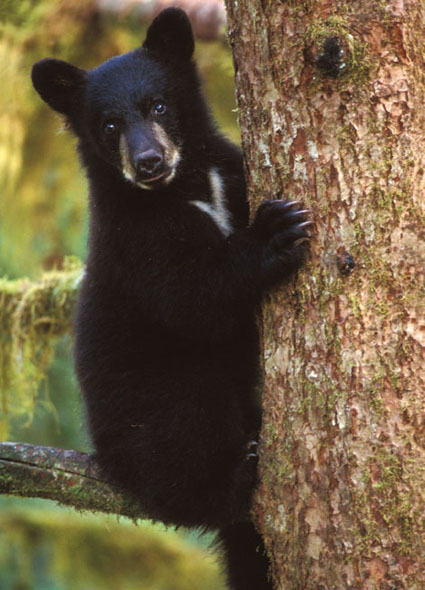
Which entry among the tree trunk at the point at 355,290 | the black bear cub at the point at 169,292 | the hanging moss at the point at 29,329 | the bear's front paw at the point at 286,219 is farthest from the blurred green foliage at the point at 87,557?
the bear's front paw at the point at 286,219

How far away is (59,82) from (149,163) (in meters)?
0.85

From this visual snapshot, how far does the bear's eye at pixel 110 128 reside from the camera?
12.5 feet

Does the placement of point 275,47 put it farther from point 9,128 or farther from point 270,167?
point 9,128

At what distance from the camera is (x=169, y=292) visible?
336 centimetres

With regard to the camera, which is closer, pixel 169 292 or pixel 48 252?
pixel 169 292

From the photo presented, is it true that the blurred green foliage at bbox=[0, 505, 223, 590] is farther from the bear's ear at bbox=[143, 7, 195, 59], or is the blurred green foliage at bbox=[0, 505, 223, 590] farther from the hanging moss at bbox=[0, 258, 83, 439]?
the bear's ear at bbox=[143, 7, 195, 59]

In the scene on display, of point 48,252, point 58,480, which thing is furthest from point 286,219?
point 48,252

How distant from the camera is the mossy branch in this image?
3490 mm

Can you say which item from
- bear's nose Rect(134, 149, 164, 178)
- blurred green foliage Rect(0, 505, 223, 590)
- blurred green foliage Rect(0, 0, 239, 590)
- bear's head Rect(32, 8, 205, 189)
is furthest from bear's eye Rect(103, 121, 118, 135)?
blurred green foliage Rect(0, 505, 223, 590)

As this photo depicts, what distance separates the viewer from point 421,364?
98.2 inches

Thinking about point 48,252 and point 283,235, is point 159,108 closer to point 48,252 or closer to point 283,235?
point 283,235

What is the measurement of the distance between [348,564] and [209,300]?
1194mm

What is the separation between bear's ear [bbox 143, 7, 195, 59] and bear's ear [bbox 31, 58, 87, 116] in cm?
38

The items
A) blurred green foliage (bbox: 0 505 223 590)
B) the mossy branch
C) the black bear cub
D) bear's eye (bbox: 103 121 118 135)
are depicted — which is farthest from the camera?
blurred green foliage (bbox: 0 505 223 590)
